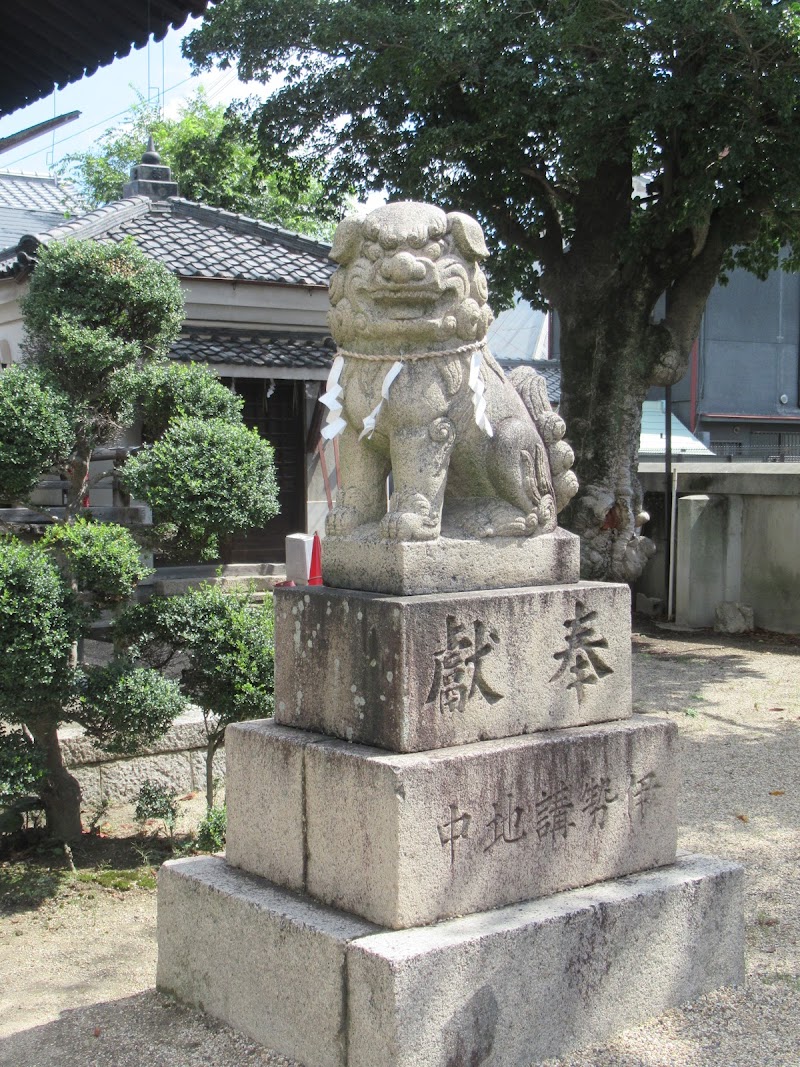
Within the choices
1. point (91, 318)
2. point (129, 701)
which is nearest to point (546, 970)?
point (129, 701)

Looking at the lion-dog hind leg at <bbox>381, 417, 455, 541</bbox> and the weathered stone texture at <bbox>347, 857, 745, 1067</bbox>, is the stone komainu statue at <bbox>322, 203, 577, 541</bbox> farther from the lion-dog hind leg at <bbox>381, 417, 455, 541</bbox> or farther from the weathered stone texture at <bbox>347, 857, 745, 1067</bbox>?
the weathered stone texture at <bbox>347, 857, 745, 1067</bbox>

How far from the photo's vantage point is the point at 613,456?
11203mm

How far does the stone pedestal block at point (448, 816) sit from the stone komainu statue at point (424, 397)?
0.75 metres

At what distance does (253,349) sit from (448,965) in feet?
26.4

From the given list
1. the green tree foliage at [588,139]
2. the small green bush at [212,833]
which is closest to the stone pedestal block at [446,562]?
the small green bush at [212,833]

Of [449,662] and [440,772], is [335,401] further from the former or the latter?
[440,772]

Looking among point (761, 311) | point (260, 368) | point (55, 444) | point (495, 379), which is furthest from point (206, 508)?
point (761, 311)

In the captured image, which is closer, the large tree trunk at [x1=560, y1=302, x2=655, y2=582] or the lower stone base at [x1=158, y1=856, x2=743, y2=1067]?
the lower stone base at [x1=158, y1=856, x2=743, y2=1067]

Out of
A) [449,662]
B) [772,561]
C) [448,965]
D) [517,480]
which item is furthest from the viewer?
[772,561]

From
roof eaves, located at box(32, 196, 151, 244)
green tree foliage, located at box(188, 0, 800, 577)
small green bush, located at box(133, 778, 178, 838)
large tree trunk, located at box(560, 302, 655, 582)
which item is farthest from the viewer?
large tree trunk, located at box(560, 302, 655, 582)

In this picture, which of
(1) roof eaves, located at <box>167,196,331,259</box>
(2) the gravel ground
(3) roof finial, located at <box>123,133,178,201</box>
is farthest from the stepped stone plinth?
(3) roof finial, located at <box>123,133,178,201</box>

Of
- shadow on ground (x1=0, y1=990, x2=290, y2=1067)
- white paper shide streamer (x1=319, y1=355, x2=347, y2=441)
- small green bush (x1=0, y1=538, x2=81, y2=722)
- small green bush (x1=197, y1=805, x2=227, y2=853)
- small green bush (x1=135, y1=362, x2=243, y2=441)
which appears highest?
small green bush (x1=135, y1=362, x2=243, y2=441)

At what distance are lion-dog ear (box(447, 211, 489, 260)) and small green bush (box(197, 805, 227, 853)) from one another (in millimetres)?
3113

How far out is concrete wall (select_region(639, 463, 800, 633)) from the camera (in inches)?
471
